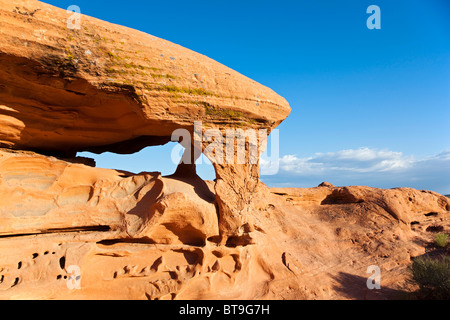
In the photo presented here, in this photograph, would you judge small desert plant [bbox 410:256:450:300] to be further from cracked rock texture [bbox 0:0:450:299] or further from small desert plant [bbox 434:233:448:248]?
small desert plant [bbox 434:233:448:248]

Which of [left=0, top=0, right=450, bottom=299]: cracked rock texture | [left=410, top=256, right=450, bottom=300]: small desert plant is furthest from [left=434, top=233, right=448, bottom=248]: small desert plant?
[left=410, top=256, right=450, bottom=300]: small desert plant

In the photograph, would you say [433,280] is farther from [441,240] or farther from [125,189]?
[125,189]

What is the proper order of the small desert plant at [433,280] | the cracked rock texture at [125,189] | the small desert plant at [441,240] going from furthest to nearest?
the small desert plant at [441,240] < the small desert plant at [433,280] < the cracked rock texture at [125,189]

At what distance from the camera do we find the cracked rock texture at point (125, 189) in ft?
14.7

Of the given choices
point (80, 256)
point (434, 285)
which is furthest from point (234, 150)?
point (434, 285)

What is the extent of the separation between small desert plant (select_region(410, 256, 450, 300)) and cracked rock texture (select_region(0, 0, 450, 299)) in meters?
0.48

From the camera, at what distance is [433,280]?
5.59 m

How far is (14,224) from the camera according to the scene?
4883 millimetres

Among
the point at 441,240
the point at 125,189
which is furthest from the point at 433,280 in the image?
the point at 125,189

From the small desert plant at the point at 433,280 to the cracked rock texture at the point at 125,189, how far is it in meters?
0.48

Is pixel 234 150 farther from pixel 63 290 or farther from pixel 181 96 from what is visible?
pixel 63 290

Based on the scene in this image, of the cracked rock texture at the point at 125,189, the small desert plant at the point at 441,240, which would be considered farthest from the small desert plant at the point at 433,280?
the small desert plant at the point at 441,240

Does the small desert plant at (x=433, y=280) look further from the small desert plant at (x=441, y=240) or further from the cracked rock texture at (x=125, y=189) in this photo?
the small desert plant at (x=441, y=240)

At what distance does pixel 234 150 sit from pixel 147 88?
7.14ft
